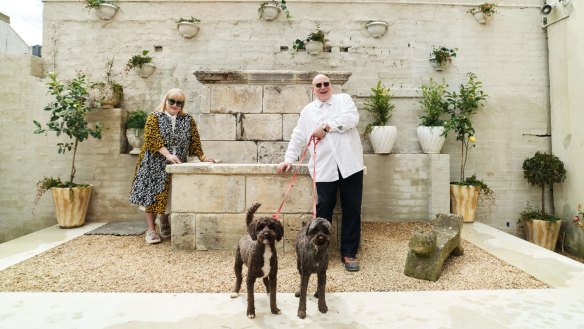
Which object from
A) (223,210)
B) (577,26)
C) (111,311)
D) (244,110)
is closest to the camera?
(111,311)

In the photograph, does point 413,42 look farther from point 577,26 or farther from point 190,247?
point 190,247

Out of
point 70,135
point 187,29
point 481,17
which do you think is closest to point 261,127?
point 187,29

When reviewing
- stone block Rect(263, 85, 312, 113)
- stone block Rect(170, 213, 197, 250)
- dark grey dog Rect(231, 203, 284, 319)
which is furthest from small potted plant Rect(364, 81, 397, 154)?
dark grey dog Rect(231, 203, 284, 319)

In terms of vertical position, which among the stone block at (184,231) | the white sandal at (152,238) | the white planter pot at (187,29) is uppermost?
the white planter pot at (187,29)

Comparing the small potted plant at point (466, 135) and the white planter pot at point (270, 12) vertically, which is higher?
the white planter pot at point (270, 12)

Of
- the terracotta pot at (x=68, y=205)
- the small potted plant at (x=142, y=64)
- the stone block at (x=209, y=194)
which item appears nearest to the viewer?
the stone block at (x=209, y=194)

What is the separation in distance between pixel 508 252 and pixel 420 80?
3.52m

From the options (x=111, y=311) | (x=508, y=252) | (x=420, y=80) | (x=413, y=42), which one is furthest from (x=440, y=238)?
(x=413, y=42)

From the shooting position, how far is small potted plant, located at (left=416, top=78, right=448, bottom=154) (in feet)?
17.8

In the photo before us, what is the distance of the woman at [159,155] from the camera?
383 cm

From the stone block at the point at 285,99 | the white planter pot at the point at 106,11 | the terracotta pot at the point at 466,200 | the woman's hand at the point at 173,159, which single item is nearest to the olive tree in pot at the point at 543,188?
the terracotta pot at the point at 466,200

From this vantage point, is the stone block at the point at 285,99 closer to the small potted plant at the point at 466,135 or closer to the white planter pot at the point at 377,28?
the white planter pot at the point at 377,28

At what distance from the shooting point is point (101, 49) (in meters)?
6.02

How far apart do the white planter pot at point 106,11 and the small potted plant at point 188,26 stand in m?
1.15
